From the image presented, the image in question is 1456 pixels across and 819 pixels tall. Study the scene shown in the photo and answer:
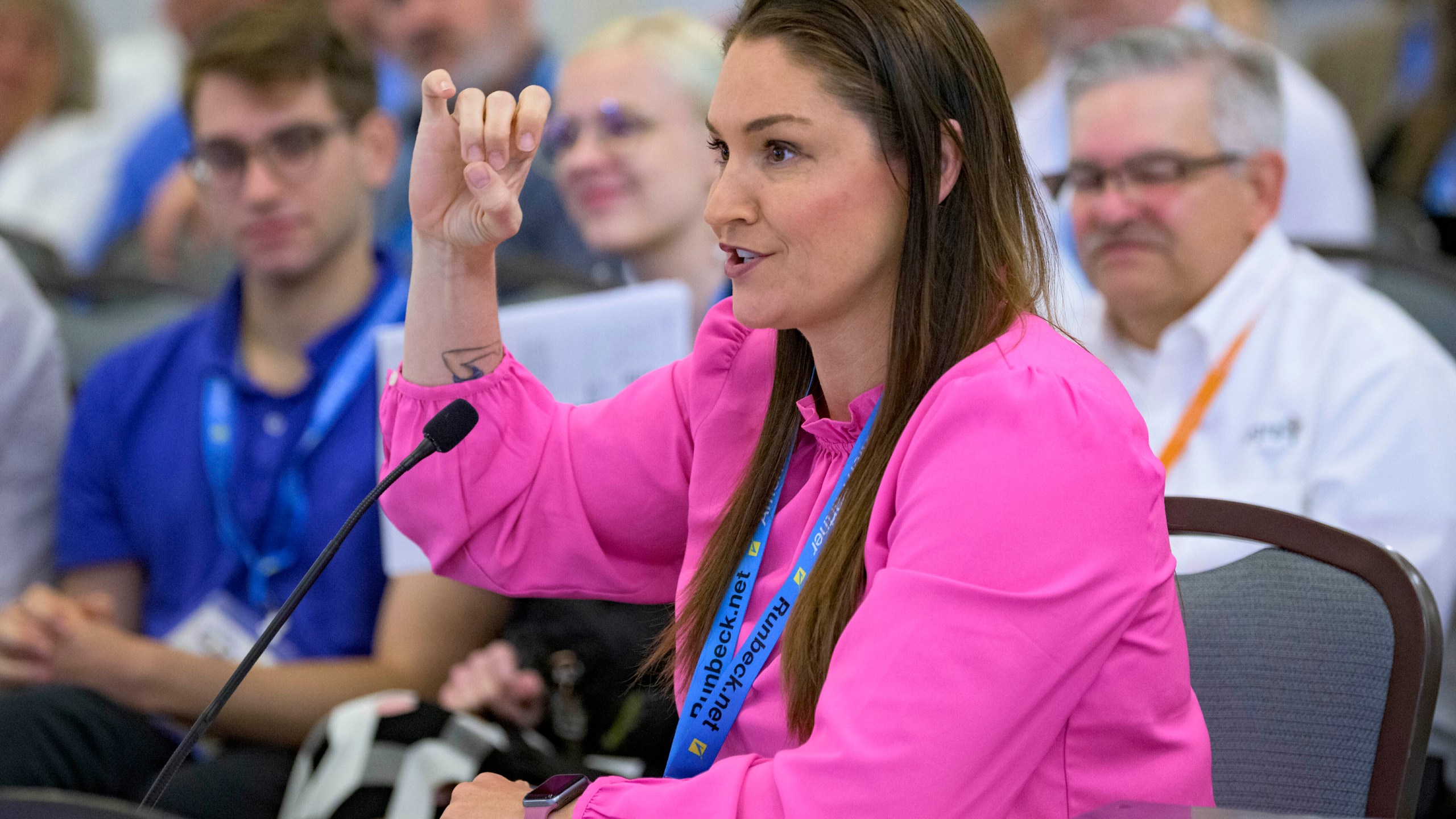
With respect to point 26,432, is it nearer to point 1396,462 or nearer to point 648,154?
point 648,154

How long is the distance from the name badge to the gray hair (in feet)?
5.42

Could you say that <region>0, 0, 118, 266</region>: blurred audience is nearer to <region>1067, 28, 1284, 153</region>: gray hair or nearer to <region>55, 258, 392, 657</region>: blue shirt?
<region>55, 258, 392, 657</region>: blue shirt

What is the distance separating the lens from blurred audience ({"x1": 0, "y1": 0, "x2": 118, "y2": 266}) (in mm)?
5141

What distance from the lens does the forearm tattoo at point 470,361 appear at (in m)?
1.58

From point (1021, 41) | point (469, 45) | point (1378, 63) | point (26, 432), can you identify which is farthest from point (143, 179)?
point (1378, 63)

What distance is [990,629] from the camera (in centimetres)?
117

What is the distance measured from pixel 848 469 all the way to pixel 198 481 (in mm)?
1611

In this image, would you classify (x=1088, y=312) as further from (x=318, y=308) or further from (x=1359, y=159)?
(x=1359, y=159)

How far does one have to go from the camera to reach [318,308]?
9.04 feet

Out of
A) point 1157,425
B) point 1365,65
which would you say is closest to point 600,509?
point 1157,425

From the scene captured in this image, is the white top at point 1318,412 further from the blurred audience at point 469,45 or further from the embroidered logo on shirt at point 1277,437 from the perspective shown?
the blurred audience at point 469,45

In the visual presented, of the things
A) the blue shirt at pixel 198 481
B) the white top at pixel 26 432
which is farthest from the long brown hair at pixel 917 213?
the white top at pixel 26 432

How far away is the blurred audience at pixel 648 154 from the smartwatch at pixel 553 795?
1.67 meters

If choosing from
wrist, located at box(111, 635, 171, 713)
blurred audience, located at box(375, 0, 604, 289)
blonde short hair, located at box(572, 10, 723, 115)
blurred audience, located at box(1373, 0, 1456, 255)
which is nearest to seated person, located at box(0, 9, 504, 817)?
wrist, located at box(111, 635, 171, 713)
